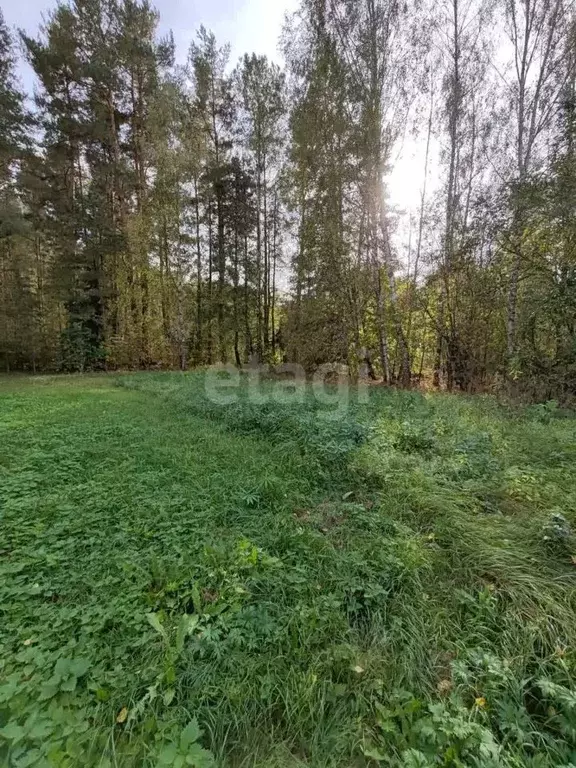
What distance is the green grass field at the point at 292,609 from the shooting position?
114 centimetres

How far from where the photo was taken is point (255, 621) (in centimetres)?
158

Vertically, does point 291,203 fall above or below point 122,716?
above

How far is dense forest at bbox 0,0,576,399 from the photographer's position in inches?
271

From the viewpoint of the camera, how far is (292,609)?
1.64 m

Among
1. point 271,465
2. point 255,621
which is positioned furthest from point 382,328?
point 255,621

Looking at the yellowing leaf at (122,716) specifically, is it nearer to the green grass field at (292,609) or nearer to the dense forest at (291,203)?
the green grass field at (292,609)

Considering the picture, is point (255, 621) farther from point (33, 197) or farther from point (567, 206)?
point (33, 197)

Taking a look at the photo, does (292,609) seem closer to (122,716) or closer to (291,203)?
(122,716)

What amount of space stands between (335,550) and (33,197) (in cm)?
1546

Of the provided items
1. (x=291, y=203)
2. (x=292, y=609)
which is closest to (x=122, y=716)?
(x=292, y=609)

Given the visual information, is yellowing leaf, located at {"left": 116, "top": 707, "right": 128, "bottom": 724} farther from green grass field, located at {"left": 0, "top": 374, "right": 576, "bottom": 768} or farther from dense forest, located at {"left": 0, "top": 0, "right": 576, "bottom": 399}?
dense forest, located at {"left": 0, "top": 0, "right": 576, "bottom": 399}

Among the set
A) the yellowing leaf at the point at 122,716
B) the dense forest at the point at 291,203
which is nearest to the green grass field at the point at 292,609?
the yellowing leaf at the point at 122,716

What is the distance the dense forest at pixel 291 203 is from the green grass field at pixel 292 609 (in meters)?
3.73

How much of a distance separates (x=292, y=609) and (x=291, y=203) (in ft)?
40.1
